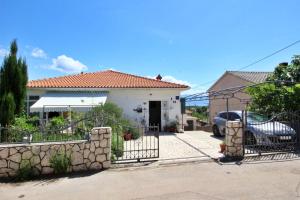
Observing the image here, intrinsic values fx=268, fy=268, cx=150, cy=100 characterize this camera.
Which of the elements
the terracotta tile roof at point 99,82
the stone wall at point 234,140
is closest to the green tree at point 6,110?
the terracotta tile roof at point 99,82

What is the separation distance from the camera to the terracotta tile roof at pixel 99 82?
2550cm

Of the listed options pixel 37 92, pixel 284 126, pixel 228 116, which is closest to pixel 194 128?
pixel 228 116

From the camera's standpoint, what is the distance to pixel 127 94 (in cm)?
2606

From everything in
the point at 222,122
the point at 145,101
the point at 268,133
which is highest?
the point at 145,101

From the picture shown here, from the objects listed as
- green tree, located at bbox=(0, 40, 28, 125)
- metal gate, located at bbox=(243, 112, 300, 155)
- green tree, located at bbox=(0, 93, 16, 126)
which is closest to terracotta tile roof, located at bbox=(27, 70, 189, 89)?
green tree, located at bbox=(0, 40, 28, 125)

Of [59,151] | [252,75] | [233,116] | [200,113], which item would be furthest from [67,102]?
[200,113]

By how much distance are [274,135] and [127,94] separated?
48.0 ft

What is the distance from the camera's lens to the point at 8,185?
10109 millimetres

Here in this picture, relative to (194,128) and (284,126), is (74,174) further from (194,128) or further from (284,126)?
(194,128)

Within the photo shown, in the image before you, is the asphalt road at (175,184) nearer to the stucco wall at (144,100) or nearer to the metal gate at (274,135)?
the metal gate at (274,135)

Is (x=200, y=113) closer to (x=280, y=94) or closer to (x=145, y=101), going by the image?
(x=145, y=101)

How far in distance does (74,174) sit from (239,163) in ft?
24.6

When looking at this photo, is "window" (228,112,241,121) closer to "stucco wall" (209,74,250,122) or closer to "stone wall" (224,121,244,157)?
"stone wall" (224,121,244,157)

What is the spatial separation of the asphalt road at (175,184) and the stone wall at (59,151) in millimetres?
758
